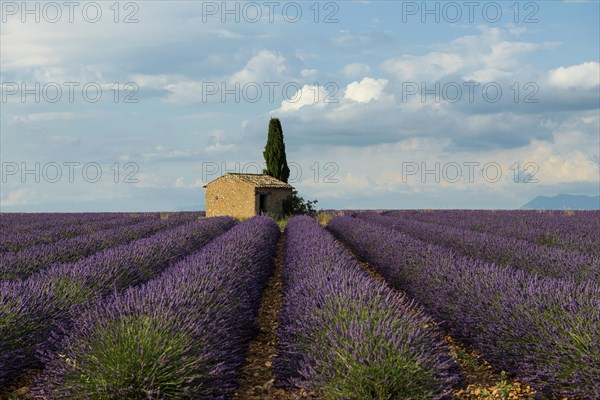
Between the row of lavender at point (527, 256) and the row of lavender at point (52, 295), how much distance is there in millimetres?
5237

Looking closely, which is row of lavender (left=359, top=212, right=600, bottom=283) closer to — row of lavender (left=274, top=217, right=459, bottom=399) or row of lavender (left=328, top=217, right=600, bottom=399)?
row of lavender (left=328, top=217, right=600, bottom=399)

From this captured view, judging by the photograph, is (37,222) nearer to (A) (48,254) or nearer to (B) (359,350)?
(A) (48,254)

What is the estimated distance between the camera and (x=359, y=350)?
12.1 feet

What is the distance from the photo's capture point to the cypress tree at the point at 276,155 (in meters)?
34.1

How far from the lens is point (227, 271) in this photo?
6.84 meters

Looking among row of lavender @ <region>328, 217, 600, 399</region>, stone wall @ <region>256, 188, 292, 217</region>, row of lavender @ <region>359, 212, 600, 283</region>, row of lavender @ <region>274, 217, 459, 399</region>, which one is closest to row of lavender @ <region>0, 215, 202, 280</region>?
row of lavender @ <region>274, 217, 459, 399</region>

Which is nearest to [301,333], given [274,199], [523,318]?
[523,318]

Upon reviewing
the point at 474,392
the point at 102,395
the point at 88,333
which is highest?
the point at 88,333

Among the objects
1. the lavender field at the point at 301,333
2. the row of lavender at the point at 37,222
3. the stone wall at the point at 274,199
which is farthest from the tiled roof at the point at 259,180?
the lavender field at the point at 301,333

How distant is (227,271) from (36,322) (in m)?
2.33

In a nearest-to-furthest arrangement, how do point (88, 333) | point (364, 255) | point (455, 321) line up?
point (88, 333)
point (455, 321)
point (364, 255)

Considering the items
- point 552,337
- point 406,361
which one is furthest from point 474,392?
point 406,361

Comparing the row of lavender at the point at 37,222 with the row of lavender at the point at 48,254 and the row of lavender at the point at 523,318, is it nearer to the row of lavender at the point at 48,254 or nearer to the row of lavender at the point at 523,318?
the row of lavender at the point at 48,254

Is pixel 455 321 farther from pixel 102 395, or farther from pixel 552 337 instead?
pixel 102 395
